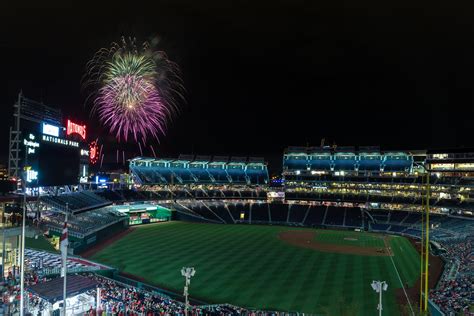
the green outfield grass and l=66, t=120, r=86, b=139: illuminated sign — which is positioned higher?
l=66, t=120, r=86, b=139: illuminated sign

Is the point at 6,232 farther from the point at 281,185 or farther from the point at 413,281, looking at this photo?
the point at 281,185

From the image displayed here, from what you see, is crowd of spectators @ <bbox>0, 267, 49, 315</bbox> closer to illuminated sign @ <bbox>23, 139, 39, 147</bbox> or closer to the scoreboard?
the scoreboard

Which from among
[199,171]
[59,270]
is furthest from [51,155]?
[199,171]

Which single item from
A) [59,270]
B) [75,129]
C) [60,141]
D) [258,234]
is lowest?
[258,234]

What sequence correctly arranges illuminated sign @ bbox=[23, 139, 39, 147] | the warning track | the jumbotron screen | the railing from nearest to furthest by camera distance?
the railing
illuminated sign @ bbox=[23, 139, 39, 147]
the jumbotron screen
the warning track

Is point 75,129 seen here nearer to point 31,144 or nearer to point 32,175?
point 31,144

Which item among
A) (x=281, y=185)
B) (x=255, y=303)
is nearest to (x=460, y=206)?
(x=281, y=185)

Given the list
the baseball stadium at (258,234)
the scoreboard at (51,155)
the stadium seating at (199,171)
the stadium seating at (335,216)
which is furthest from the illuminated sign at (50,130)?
the stadium seating at (335,216)

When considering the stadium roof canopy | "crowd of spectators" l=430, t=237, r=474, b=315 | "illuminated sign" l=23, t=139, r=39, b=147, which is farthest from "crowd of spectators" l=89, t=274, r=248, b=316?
"illuminated sign" l=23, t=139, r=39, b=147
